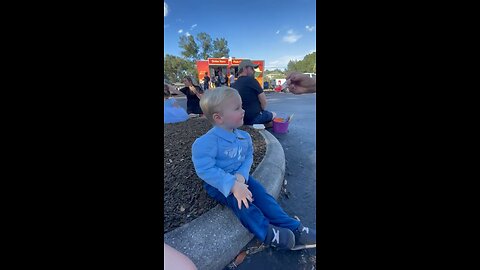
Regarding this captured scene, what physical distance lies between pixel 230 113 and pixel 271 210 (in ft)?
2.68

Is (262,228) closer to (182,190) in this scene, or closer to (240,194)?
(240,194)

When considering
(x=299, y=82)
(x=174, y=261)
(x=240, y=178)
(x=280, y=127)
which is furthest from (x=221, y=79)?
(x=174, y=261)

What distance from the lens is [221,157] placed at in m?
1.46

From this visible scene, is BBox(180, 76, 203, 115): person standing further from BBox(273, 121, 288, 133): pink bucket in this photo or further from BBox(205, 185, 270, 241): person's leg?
BBox(205, 185, 270, 241): person's leg

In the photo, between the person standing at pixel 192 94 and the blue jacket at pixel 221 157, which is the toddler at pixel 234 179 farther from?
the person standing at pixel 192 94

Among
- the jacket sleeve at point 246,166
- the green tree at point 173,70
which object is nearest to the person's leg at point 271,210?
the jacket sleeve at point 246,166

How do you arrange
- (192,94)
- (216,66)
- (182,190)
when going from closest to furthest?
(182,190), (192,94), (216,66)

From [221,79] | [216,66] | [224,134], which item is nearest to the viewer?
[224,134]

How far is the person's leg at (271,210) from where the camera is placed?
1377 millimetres

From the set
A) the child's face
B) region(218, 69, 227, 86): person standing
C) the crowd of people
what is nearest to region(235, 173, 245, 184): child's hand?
the crowd of people
